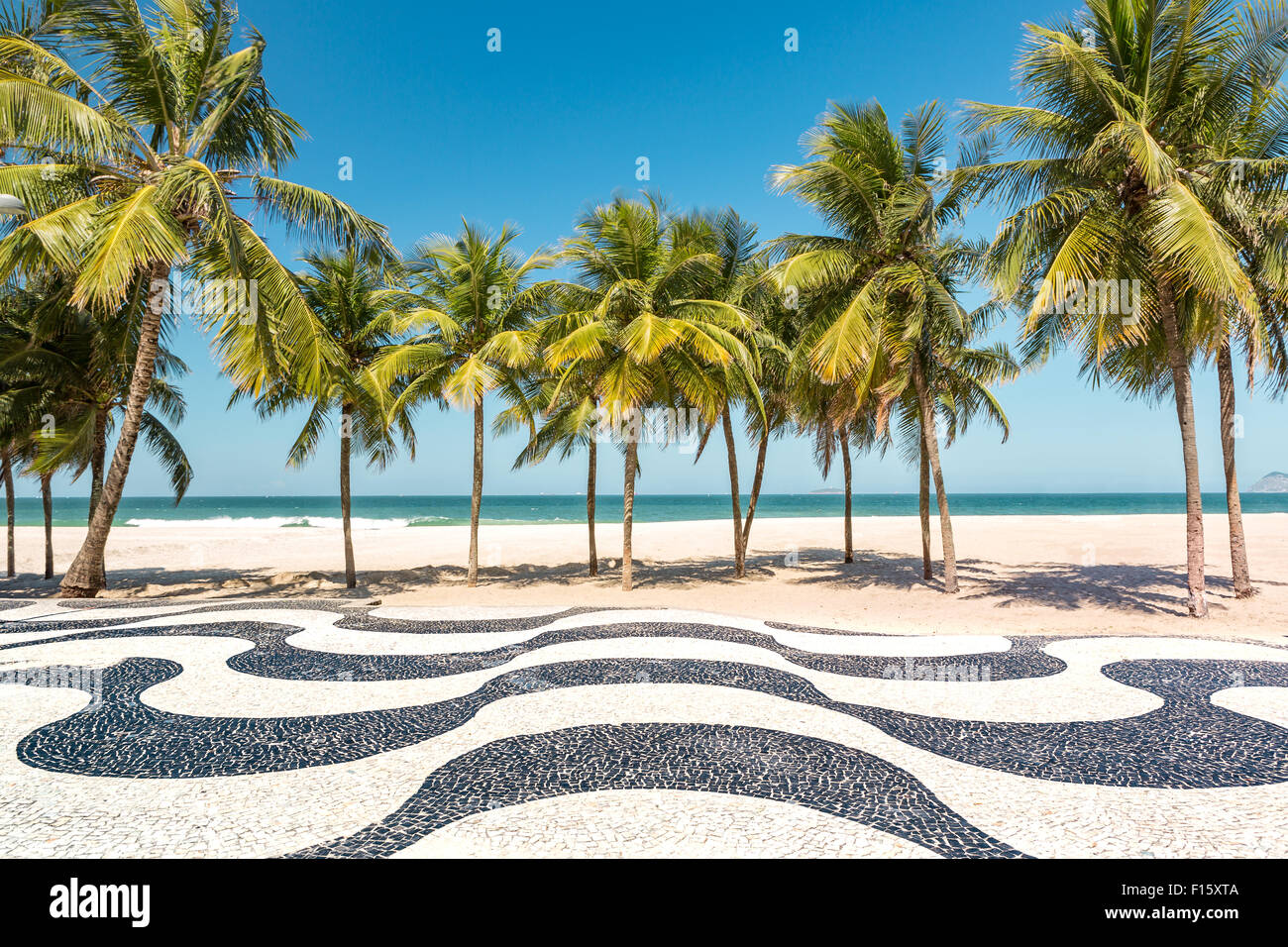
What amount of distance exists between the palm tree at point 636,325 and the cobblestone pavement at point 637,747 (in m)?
5.72

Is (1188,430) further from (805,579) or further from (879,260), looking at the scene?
(805,579)

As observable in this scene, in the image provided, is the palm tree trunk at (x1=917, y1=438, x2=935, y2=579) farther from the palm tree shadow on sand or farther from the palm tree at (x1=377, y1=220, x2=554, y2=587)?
the palm tree at (x1=377, y1=220, x2=554, y2=587)

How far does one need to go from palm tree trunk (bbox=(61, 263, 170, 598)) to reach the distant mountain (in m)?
222

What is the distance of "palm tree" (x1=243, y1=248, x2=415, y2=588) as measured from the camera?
14.5 metres

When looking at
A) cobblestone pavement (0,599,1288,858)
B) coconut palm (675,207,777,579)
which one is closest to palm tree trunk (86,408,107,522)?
cobblestone pavement (0,599,1288,858)

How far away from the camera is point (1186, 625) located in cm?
984

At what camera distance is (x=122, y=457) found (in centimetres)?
1178

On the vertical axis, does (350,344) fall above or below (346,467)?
above

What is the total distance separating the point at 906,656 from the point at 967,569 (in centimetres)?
1187

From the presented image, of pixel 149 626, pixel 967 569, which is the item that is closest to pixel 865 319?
pixel 967 569

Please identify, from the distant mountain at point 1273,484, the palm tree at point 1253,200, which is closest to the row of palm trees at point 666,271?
the palm tree at point 1253,200

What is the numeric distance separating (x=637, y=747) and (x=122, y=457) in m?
12.1

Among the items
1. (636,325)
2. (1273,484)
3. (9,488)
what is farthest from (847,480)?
(1273,484)
